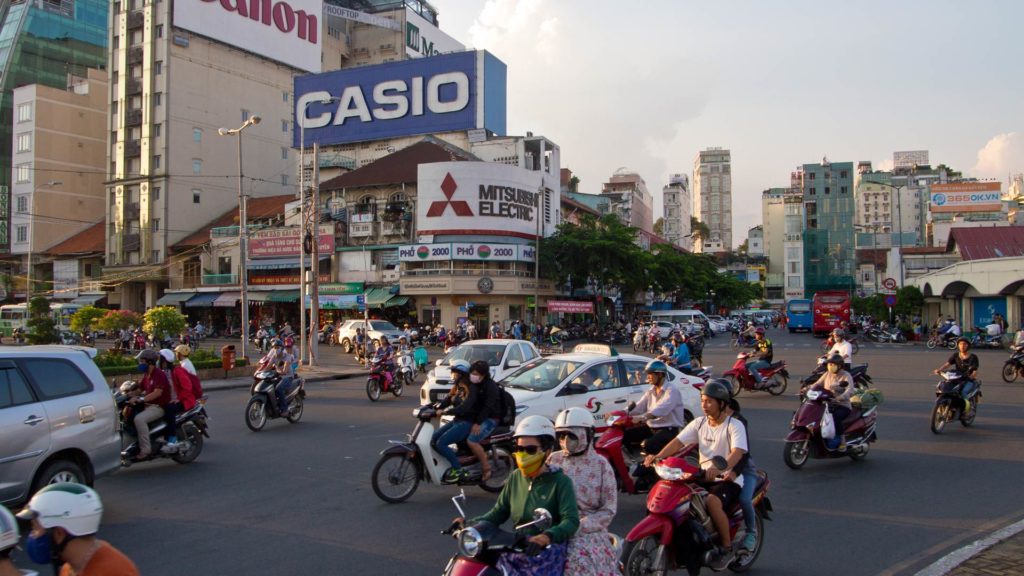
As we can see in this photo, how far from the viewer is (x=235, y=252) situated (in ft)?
166

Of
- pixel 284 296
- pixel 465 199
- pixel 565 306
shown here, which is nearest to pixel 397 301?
pixel 465 199

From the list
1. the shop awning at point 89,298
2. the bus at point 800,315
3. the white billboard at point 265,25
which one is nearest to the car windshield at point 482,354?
the bus at point 800,315

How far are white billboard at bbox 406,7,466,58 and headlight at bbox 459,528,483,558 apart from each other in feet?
237

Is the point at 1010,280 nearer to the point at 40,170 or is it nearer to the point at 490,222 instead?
the point at 490,222

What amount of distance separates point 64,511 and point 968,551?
20.5 feet

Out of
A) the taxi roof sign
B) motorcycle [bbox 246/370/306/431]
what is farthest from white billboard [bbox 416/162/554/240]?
the taxi roof sign

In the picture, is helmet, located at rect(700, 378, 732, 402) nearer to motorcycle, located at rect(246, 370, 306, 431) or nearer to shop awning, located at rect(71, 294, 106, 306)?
motorcycle, located at rect(246, 370, 306, 431)

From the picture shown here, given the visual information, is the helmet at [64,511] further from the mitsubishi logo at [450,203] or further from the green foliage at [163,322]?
the mitsubishi logo at [450,203]

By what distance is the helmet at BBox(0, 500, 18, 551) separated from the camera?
285cm

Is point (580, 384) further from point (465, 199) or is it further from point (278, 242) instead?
point (278, 242)

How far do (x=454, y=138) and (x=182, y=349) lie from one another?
44.4m

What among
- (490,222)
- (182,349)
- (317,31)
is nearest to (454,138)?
(490,222)

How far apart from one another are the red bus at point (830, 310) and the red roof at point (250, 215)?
1421 inches

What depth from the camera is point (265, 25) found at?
2443 inches
